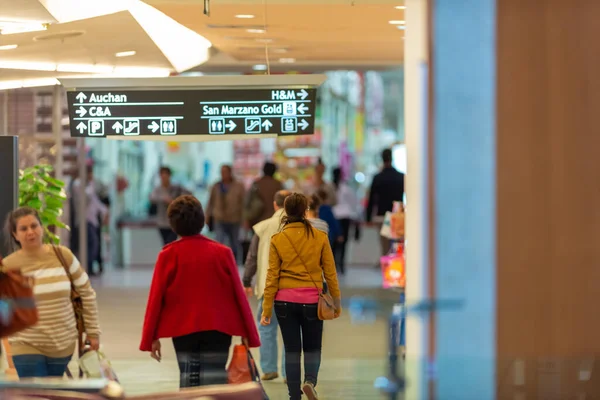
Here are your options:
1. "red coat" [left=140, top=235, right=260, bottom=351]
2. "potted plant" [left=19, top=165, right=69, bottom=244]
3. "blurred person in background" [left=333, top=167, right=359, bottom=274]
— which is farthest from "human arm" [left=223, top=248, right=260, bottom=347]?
"blurred person in background" [left=333, top=167, right=359, bottom=274]

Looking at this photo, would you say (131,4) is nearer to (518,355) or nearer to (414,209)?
(414,209)

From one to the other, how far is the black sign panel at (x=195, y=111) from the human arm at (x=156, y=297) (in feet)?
6.05

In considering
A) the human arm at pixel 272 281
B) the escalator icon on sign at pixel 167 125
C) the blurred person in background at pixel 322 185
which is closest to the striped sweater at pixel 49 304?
the human arm at pixel 272 281

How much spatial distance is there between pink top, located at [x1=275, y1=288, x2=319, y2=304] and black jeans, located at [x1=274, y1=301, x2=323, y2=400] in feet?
0.08

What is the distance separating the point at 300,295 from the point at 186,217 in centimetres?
110

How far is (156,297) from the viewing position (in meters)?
6.02

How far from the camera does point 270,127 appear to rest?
7.68m

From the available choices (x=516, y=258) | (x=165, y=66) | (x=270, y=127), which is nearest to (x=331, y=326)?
(x=165, y=66)

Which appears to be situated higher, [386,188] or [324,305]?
[386,188]

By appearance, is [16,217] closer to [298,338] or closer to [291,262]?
[291,262]

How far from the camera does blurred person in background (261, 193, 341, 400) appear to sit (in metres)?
6.81

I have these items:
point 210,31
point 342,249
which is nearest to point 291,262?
point 210,31

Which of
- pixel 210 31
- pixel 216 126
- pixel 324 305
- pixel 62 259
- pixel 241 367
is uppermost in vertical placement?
pixel 210 31

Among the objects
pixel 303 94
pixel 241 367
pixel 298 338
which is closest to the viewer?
pixel 241 367
